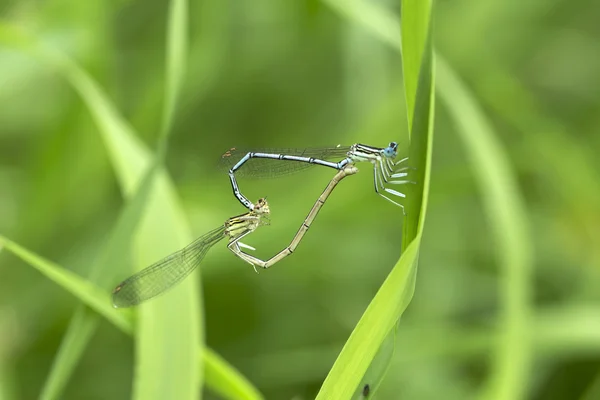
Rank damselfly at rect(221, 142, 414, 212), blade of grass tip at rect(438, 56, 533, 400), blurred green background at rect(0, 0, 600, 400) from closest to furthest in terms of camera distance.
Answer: damselfly at rect(221, 142, 414, 212)
blade of grass tip at rect(438, 56, 533, 400)
blurred green background at rect(0, 0, 600, 400)

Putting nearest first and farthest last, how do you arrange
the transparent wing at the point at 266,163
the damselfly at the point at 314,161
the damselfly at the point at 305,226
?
the damselfly at the point at 314,161, the damselfly at the point at 305,226, the transparent wing at the point at 266,163

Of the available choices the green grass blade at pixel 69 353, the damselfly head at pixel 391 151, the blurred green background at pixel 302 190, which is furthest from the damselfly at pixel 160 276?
the blurred green background at pixel 302 190

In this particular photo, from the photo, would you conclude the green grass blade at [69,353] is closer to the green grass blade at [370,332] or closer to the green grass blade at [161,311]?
the green grass blade at [161,311]

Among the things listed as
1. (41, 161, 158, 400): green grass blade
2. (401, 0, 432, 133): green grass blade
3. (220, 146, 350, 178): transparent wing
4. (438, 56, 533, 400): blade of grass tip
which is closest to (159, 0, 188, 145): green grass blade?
(41, 161, 158, 400): green grass blade

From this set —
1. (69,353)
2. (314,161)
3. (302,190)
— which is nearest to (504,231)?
(314,161)

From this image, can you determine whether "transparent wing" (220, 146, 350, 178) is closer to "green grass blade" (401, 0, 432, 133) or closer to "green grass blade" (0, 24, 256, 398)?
"green grass blade" (0, 24, 256, 398)

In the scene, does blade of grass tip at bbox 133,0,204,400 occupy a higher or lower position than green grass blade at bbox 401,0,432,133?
lower

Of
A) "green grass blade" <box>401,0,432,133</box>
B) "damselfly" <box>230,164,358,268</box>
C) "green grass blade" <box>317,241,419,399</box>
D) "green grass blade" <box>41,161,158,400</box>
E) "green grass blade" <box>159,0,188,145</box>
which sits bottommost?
"green grass blade" <box>317,241,419,399</box>
